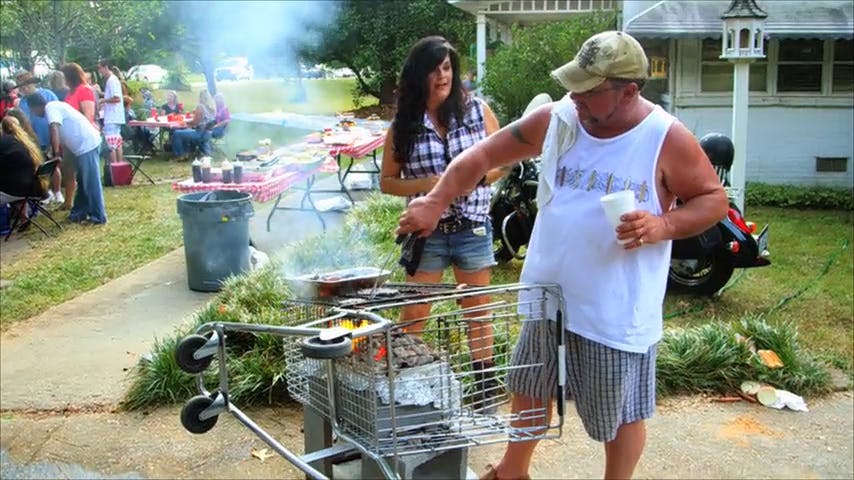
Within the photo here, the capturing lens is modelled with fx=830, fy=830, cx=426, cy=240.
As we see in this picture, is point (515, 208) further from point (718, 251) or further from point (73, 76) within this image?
point (73, 76)

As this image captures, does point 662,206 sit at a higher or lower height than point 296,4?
lower

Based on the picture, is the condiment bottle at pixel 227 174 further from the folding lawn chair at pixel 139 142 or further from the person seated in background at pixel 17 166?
the folding lawn chair at pixel 139 142

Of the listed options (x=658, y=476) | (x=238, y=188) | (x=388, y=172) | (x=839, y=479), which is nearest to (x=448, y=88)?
(x=388, y=172)

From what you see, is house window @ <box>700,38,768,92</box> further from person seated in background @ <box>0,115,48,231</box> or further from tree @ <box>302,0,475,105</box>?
person seated in background @ <box>0,115,48,231</box>

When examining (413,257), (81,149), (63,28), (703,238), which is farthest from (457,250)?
(63,28)

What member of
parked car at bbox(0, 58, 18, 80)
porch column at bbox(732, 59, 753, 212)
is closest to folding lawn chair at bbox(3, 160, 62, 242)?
porch column at bbox(732, 59, 753, 212)

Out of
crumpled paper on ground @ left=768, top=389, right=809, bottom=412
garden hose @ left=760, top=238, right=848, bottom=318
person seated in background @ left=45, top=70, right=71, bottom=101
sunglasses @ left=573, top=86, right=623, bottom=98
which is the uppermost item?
person seated in background @ left=45, top=70, right=71, bottom=101

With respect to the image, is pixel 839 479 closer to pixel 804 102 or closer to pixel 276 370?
pixel 276 370

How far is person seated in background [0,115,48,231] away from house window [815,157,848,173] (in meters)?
11.1

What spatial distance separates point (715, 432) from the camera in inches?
170

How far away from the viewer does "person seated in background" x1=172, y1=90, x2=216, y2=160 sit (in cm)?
1562

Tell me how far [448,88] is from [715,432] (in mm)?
2247

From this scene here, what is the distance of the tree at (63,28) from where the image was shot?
19.6 metres

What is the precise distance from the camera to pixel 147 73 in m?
27.8
